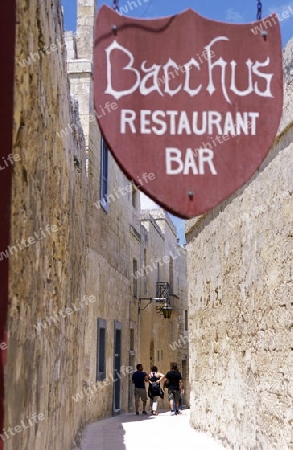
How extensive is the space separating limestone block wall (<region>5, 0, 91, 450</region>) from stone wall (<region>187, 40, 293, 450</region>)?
1930 millimetres

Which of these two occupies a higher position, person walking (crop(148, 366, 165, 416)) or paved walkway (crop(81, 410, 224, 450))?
person walking (crop(148, 366, 165, 416))

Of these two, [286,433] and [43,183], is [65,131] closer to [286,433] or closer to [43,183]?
[43,183]

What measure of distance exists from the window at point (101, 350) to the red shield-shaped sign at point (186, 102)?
9.20m

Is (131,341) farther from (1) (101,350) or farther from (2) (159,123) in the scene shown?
(2) (159,123)

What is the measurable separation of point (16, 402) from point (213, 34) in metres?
Answer: 2.00

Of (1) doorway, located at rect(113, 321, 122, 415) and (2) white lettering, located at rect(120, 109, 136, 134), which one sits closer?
(2) white lettering, located at rect(120, 109, 136, 134)

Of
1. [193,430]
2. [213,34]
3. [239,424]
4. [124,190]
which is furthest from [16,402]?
[124,190]

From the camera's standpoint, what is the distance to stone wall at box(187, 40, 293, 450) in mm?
6105

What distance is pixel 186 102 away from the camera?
10.2 ft

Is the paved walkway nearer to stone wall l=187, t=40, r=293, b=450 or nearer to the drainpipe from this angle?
stone wall l=187, t=40, r=293, b=450

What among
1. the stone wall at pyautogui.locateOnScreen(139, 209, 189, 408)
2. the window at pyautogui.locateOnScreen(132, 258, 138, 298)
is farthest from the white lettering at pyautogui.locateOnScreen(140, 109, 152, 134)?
the stone wall at pyautogui.locateOnScreen(139, 209, 189, 408)

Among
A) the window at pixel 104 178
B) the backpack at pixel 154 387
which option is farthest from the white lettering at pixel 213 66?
the backpack at pixel 154 387

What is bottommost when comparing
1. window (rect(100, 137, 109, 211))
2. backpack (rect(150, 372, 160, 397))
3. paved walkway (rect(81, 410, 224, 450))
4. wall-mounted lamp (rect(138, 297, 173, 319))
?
paved walkway (rect(81, 410, 224, 450))

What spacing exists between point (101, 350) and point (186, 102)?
9883mm
